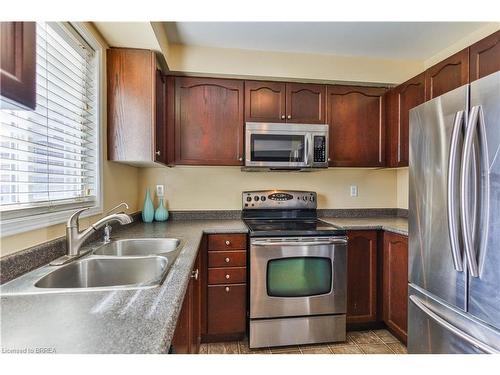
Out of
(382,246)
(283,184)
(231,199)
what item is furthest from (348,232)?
(231,199)

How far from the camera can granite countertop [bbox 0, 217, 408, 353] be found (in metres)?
0.58

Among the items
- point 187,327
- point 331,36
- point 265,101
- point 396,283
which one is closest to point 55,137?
point 187,327

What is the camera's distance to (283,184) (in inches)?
102

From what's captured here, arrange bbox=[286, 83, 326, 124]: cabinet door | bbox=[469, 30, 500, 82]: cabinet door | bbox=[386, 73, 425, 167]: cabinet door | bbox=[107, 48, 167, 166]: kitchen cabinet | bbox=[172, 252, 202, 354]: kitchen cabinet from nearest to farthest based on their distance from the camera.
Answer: bbox=[172, 252, 202, 354]: kitchen cabinet → bbox=[469, 30, 500, 82]: cabinet door → bbox=[107, 48, 167, 166]: kitchen cabinet → bbox=[386, 73, 425, 167]: cabinet door → bbox=[286, 83, 326, 124]: cabinet door

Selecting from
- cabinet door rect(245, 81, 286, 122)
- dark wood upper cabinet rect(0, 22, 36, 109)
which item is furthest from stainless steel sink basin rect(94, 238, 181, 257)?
cabinet door rect(245, 81, 286, 122)

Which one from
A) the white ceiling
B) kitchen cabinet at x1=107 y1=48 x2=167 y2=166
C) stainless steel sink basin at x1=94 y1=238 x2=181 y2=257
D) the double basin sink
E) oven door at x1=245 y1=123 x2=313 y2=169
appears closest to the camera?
the double basin sink

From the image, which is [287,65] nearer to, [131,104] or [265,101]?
[265,101]

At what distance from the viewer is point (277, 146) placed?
2.23 m

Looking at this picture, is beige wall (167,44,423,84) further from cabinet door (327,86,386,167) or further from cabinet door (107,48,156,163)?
cabinet door (107,48,156,163)

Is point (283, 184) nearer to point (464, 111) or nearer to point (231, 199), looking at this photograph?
point (231, 199)

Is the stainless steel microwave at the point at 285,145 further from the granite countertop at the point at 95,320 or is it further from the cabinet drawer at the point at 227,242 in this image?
the granite countertop at the point at 95,320

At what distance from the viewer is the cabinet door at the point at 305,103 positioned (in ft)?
7.55

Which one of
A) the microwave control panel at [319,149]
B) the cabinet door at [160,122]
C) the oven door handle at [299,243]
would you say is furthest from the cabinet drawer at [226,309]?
the microwave control panel at [319,149]
